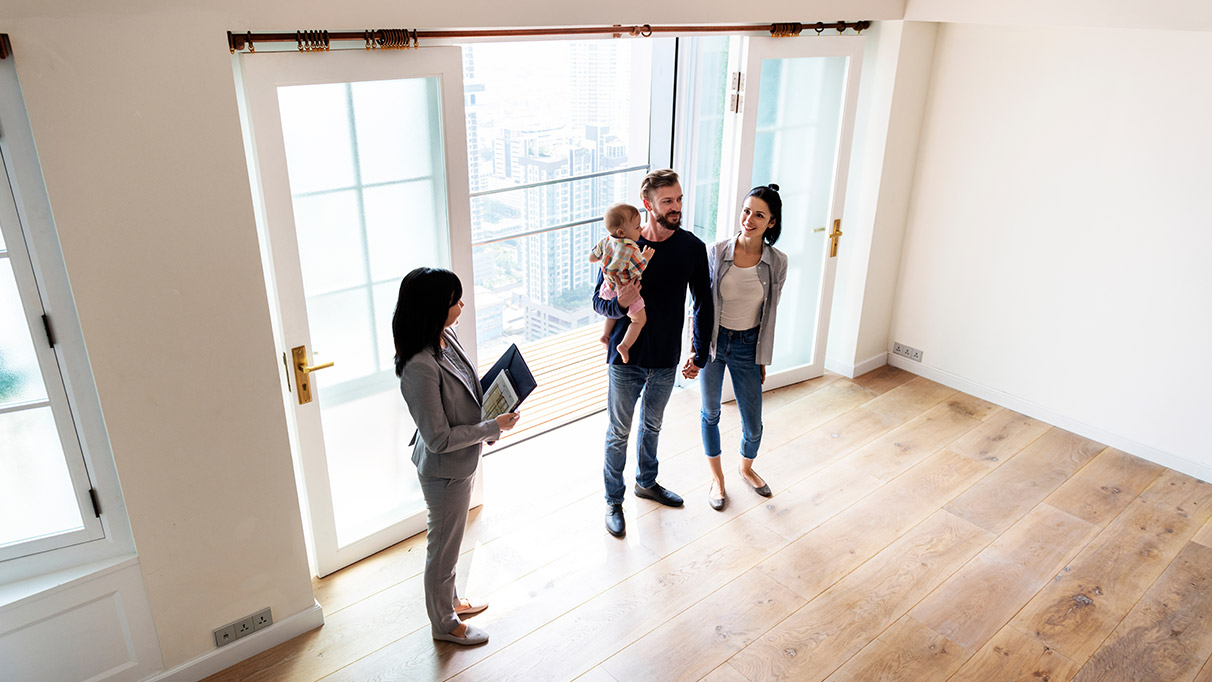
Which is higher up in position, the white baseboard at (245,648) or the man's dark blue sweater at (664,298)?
the man's dark blue sweater at (664,298)

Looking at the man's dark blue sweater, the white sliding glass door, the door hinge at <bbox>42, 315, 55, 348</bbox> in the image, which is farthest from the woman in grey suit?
the white sliding glass door

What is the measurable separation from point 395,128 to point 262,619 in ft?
5.89

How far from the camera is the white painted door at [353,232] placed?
8.80 ft

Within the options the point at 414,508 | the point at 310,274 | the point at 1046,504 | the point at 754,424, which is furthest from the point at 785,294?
the point at 310,274

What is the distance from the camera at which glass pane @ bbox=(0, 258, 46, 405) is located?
7.30ft

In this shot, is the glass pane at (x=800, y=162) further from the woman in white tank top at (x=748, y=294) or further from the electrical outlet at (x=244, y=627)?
the electrical outlet at (x=244, y=627)

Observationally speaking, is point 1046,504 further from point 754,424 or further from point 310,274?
point 310,274

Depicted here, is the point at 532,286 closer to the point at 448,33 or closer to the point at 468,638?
the point at 448,33

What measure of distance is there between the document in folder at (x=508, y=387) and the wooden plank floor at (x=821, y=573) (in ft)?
2.91

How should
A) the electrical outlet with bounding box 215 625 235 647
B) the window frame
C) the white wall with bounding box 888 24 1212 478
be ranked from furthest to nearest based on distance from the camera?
1. the white wall with bounding box 888 24 1212 478
2. the electrical outlet with bounding box 215 625 235 647
3. the window frame

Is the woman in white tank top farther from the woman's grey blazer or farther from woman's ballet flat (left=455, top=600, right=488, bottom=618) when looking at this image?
woman's ballet flat (left=455, top=600, right=488, bottom=618)

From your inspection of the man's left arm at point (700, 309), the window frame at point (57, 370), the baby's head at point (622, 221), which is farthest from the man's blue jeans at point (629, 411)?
the window frame at point (57, 370)

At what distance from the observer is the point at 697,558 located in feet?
11.2

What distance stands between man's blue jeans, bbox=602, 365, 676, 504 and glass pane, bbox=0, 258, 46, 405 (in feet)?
6.33
